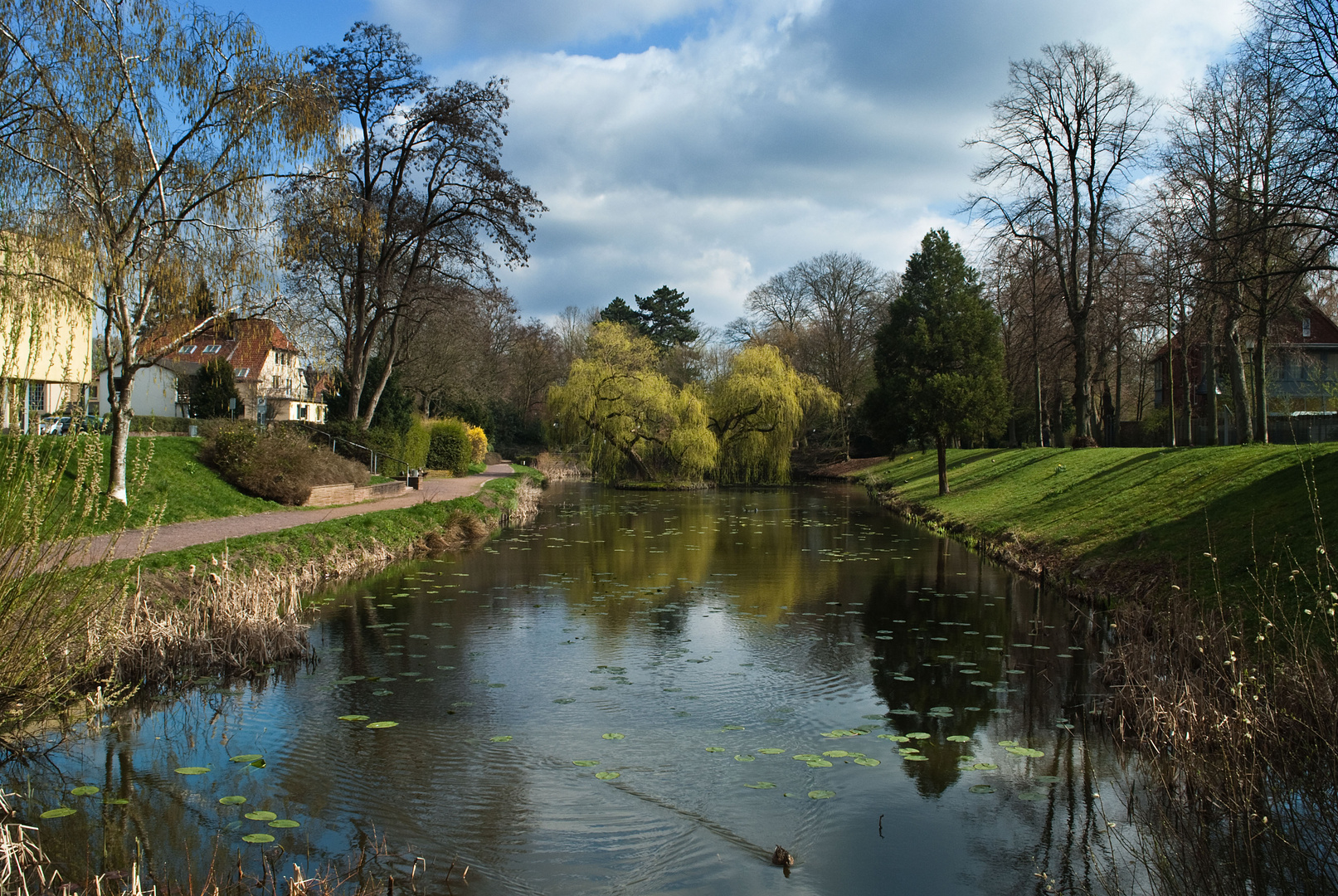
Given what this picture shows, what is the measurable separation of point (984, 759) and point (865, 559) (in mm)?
10866

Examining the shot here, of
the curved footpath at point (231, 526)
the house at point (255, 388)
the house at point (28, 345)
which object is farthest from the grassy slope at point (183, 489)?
the house at point (255, 388)

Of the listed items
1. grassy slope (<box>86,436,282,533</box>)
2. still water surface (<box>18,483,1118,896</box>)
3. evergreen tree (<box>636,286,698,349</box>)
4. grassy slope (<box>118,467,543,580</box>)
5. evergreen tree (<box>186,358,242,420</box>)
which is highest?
evergreen tree (<box>636,286,698,349</box>)

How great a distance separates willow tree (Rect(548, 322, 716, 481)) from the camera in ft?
133

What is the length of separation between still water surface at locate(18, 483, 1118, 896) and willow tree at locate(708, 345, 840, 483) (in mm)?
29851

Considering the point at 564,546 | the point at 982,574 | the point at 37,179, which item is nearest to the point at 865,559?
the point at 982,574

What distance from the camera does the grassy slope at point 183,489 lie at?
1573cm

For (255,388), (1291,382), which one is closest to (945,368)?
(1291,382)

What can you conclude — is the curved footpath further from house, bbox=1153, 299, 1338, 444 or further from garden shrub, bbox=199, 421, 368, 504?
house, bbox=1153, 299, 1338, 444

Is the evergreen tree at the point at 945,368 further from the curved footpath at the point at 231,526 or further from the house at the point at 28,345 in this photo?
the house at the point at 28,345

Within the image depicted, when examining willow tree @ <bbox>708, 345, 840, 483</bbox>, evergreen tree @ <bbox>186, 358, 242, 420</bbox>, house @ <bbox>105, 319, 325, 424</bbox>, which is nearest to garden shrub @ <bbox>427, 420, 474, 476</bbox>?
house @ <bbox>105, 319, 325, 424</bbox>

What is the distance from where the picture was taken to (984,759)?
6660mm

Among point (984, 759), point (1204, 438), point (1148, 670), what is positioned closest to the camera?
point (984, 759)

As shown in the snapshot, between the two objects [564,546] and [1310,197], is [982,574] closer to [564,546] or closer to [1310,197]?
[1310,197]

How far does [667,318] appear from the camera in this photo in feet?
226
